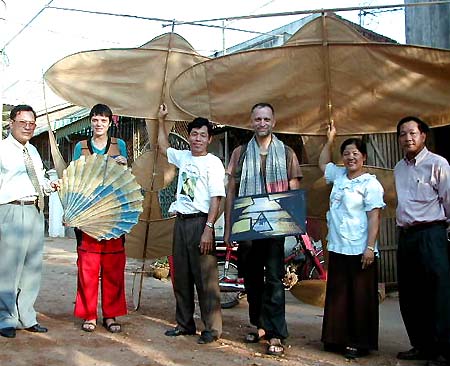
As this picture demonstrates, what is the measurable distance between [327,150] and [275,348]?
4.88 ft

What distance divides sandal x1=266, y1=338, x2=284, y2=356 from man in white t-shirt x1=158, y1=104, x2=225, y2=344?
17.5 inches

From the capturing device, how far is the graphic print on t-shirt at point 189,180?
3879 millimetres

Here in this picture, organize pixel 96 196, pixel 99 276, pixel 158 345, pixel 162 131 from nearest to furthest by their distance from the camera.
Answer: pixel 158 345
pixel 96 196
pixel 99 276
pixel 162 131

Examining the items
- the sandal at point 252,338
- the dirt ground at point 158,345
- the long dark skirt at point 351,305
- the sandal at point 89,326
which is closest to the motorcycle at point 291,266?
the dirt ground at point 158,345

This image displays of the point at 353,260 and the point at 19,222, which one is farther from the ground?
the point at 19,222

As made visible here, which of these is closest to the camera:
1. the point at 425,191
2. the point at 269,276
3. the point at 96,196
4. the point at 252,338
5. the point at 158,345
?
the point at 425,191

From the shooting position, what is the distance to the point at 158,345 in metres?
3.80

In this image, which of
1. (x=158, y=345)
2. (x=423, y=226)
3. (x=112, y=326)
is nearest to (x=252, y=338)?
(x=158, y=345)

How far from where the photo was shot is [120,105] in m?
4.87

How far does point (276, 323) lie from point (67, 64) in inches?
112

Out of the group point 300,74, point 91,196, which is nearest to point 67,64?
point 91,196

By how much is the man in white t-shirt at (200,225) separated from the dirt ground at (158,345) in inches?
10.7

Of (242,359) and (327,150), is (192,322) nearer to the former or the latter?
(242,359)

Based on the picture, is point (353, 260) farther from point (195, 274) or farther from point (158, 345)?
point (158, 345)
